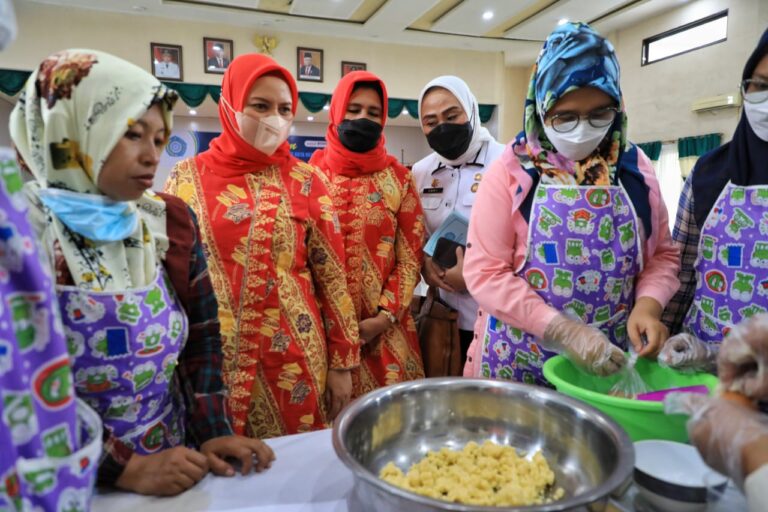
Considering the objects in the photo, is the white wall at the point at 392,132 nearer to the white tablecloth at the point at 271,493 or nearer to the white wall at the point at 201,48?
the white wall at the point at 201,48

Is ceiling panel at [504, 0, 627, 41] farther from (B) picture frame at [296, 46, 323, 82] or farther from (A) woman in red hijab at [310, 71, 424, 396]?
(A) woman in red hijab at [310, 71, 424, 396]

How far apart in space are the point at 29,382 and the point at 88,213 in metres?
0.39

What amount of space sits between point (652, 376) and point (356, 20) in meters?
7.07

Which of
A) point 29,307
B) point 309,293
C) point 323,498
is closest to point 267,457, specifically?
point 323,498

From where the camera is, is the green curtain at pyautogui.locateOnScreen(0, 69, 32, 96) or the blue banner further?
the blue banner

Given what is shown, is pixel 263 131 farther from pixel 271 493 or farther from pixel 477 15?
pixel 477 15

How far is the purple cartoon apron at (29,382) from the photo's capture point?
0.52m

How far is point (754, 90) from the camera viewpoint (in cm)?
132

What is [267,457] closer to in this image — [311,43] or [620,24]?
[311,43]

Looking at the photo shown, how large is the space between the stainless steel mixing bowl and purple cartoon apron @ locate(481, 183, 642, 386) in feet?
1.22

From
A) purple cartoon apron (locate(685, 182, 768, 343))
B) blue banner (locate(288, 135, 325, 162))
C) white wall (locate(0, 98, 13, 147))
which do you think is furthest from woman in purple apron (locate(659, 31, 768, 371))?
white wall (locate(0, 98, 13, 147))

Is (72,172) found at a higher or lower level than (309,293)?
higher

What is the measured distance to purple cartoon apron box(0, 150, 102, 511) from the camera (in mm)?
522

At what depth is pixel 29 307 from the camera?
1.79 ft
